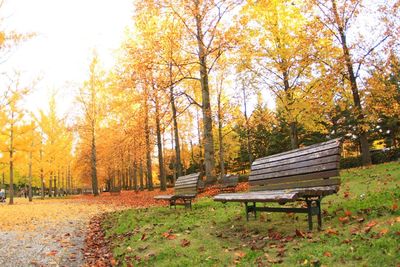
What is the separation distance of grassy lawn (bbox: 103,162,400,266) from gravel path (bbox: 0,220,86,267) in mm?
745

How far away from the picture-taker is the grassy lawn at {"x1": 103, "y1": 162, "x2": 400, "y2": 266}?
3350 mm

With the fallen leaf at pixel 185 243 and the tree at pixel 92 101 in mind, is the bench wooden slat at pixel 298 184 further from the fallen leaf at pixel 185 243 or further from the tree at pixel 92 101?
the tree at pixel 92 101

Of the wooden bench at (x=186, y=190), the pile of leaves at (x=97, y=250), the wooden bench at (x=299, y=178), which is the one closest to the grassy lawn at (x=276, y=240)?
the pile of leaves at (x=97, y=250)

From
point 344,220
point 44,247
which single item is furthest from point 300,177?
point 44,247

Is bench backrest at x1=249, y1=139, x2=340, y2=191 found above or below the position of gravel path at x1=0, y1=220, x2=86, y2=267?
above

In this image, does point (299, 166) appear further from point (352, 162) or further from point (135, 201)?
point (352, 162)

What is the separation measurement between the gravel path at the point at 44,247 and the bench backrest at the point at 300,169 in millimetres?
3350

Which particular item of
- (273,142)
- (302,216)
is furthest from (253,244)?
(273,142)

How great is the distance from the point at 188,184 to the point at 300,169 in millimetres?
4386

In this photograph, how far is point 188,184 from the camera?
9.04 m

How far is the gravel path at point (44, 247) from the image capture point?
5.36 meters

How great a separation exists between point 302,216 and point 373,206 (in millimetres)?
1090

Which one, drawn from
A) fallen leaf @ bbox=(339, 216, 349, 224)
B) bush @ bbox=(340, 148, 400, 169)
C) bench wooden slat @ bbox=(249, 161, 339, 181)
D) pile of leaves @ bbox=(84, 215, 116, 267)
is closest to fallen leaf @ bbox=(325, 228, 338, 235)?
fallen leaf @ bbox=(339, 216, 349, 224)

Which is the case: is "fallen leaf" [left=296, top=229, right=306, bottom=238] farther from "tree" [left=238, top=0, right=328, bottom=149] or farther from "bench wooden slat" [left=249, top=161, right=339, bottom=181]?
"tree" [left=238, top=0, right=328, bottom=149]
